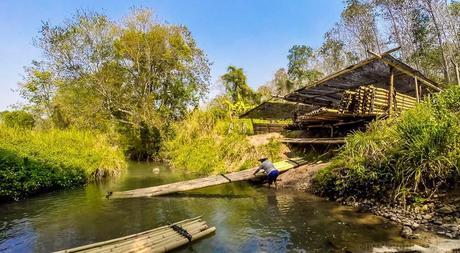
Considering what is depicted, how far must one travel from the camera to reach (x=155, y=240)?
21.2ft

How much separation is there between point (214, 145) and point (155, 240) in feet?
38.9

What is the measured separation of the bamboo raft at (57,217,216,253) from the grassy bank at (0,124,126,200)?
6516 millimetres

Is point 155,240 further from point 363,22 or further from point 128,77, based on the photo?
point 363,22

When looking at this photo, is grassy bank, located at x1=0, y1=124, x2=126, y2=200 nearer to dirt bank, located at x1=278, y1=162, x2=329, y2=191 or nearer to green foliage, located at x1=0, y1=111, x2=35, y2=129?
dirt bank, located at x1=278, y1=162, x2=329, y2=191

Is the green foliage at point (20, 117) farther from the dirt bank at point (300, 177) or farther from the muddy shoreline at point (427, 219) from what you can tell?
the muddy shoreline at point (427, 219)

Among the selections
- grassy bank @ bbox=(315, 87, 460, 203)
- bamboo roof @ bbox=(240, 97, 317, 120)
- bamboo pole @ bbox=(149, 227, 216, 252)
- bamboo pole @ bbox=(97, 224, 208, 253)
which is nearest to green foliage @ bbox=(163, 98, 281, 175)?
bamboo roof @ bbox=(240, 97, 317, 120)

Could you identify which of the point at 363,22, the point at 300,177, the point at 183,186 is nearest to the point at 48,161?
the point at 183,186

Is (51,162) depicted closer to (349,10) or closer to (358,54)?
(349,10)

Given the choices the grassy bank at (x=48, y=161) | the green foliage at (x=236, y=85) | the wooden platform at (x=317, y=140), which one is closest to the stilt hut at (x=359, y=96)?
the wooden platform at (x=317, y=140)

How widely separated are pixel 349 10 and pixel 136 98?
22704 millimetres

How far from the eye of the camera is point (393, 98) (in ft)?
42.9

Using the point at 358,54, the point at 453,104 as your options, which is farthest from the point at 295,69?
the point at 453,104

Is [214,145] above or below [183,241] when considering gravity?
above

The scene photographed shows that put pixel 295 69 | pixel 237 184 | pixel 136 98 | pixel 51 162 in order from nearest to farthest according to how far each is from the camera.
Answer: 1. pixel 51 162
2. pixel 237 184
3. pixel 136 98
4. pixel 295 69
